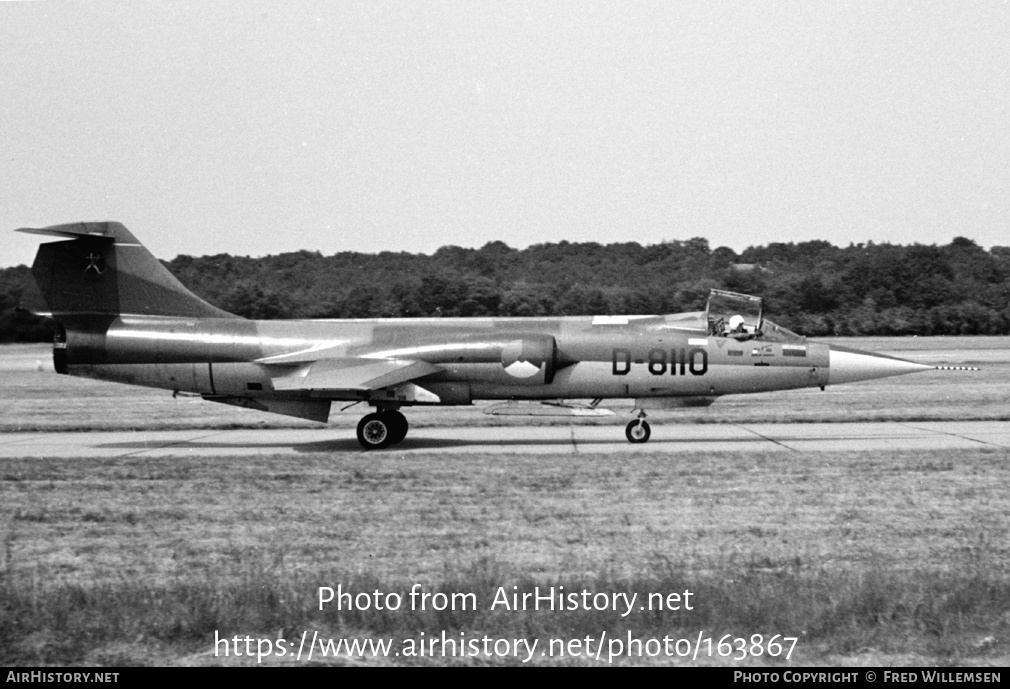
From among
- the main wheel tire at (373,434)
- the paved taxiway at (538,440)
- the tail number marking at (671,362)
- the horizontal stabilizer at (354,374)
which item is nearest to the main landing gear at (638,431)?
the paved taxiway at (538,440)

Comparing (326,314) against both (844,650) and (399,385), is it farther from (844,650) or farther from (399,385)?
(844,650)

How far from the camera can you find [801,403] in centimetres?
2623

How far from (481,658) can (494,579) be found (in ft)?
5.01

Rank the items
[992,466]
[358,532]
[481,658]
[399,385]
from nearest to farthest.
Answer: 1. [481,658]
2. [358,532]
3. [992,466]
4. [399,385]

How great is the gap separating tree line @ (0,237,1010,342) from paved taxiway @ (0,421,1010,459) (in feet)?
11.1

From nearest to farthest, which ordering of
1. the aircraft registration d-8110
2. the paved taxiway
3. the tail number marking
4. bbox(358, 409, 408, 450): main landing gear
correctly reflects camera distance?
the paved taxiway < bbox(358, 409, 408, 450): main landing gear < the aircraft registration d-8110 < the tail number marking

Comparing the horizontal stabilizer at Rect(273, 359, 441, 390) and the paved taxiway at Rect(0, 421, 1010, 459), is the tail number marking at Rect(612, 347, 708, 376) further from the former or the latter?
the horizontal stabilizer at Rect(273, 359, 441, 390)

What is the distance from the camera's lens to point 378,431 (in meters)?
18.3

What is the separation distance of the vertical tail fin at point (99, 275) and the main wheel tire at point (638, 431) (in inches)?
328

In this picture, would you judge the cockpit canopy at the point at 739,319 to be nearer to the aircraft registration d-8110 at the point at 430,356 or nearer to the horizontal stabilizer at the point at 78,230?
the aircraft registration d-8110 at the point at 430,356

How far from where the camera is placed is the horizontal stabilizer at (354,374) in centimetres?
1769

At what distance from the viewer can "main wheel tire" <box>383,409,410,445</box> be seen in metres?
18.5

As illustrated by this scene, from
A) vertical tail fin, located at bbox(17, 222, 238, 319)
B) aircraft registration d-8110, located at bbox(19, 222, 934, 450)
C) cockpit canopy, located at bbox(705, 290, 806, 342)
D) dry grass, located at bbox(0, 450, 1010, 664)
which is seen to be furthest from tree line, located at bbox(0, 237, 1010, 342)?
dry grass, located at bbox(0, 450, 1010, 664)

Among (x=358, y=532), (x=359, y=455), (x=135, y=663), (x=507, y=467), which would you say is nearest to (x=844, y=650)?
(x=135, y=663)
